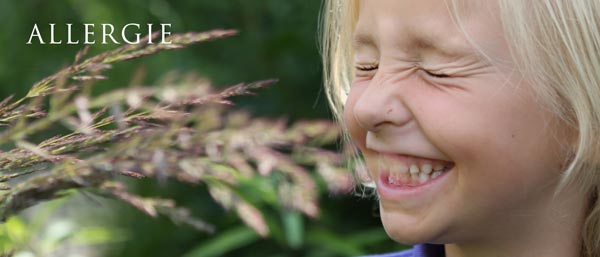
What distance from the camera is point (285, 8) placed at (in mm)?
2363

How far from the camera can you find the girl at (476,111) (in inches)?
33.5

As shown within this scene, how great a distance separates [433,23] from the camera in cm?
86

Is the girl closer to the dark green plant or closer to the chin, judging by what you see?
the chin

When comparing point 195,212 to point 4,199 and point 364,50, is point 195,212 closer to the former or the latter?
point 364,50

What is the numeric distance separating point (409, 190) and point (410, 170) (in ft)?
0.06

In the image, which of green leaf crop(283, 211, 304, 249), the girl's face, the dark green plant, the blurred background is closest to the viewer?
the dark green plant

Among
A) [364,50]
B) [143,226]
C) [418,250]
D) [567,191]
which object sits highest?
[364,50]

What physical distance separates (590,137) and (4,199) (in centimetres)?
53

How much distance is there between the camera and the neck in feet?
3.06

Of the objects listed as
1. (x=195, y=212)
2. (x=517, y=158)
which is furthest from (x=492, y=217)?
(x=195, y=212)

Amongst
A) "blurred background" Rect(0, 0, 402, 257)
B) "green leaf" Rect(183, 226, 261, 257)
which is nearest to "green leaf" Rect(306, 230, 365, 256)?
"blurred background" Rect(0, 0, 402, 257)

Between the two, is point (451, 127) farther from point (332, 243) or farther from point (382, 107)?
point (332, 243)

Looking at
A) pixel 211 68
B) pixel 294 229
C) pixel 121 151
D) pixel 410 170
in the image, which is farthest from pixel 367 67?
pixel 211 68

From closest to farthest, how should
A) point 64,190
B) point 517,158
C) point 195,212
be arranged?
point 64,190
point 517,158
point 195,212
